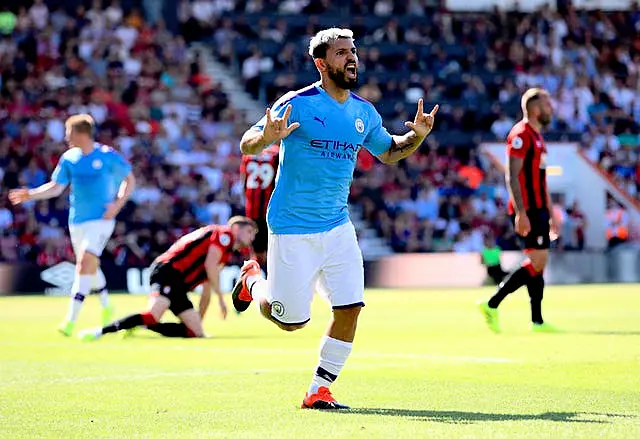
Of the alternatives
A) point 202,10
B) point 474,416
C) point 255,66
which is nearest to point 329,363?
point 474,416

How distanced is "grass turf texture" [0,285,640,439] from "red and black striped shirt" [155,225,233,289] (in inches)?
33.3

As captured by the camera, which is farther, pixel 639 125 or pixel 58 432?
pixel 639 125

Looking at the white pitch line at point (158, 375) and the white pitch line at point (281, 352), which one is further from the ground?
the white pitch line at point (158, 375)

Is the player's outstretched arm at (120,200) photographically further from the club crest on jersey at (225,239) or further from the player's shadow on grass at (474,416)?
the player's shadow on grass at (474,416)

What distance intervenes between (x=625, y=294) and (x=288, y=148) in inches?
745

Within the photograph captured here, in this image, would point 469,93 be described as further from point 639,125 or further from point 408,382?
point 408,382

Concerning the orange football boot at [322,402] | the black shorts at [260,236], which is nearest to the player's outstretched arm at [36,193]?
the black shorts at [260,236]

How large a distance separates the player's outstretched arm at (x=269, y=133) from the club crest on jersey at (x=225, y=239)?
728 centimetres

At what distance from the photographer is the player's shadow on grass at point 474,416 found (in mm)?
8375

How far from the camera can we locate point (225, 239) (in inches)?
640

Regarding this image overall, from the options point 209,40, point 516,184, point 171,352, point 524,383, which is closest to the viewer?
point 524,383

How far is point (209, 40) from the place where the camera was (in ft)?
126

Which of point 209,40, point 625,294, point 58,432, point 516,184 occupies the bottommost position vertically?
point 625,294

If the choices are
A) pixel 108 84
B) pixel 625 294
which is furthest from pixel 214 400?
pixel 108 84
